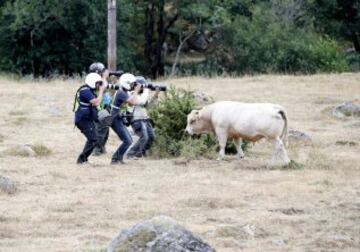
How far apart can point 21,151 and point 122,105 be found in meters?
2.59

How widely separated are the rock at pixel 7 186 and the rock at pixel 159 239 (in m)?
5.71

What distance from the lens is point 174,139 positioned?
61.1ft

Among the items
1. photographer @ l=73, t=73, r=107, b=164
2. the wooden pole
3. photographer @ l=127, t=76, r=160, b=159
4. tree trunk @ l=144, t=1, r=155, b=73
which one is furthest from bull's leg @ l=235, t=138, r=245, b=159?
tree trunk @ l=144, t=1, r=155, b=73

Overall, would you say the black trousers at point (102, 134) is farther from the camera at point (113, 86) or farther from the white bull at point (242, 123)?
the white bull at point (242, 123)

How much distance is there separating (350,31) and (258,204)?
33.7m

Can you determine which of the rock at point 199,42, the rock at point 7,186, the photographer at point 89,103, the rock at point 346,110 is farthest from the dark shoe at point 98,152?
the rock at point 199,42

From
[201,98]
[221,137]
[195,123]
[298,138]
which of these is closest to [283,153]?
[221,137]

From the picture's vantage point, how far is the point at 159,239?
834cm

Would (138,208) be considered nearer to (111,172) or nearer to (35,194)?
(35,194)

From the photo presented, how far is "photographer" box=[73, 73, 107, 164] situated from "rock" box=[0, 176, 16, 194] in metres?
2.63

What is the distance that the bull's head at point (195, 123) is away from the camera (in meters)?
18.0

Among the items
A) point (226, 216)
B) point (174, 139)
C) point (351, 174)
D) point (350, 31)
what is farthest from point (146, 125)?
point (350, 31)

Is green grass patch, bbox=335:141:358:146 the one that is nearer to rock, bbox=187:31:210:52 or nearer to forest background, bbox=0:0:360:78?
forest background, bbox=0:0:360:78

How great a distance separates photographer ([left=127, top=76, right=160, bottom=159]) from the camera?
17795mm
